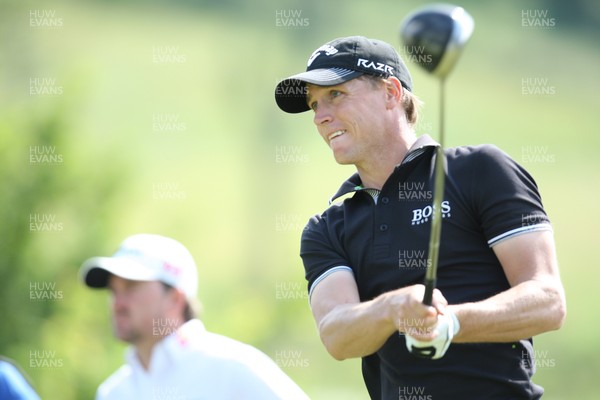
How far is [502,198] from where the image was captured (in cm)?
358

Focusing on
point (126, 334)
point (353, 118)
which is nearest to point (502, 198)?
point (353, 118)

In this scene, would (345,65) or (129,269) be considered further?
(129,269)

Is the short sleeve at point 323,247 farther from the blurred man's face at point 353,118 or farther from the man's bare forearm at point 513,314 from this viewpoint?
the man's bare forearm at point 513,314

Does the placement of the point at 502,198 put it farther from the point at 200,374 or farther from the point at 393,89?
the point at 200,374

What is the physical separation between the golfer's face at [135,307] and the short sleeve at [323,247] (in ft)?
2.55

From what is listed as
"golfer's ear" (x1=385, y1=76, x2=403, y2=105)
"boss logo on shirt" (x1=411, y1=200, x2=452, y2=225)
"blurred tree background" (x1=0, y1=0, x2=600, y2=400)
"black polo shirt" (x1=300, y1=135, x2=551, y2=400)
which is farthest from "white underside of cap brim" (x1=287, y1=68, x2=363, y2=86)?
"blurred tree background" (x1=0, y1=0, x2=600, y2=400)

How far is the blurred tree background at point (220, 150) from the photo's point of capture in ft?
35.9

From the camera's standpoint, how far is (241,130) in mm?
23156

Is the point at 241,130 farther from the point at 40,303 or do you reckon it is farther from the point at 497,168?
the point at 497,168

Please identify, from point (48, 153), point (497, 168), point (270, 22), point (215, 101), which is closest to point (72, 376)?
point (48, 153)

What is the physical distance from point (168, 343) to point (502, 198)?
5.13ft

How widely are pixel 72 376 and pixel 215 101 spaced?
14.0m

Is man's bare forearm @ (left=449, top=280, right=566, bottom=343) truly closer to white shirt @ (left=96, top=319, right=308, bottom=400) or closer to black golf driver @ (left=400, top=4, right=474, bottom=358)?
black golf driver @ (left=400, top=4, right=474, bottom=358)

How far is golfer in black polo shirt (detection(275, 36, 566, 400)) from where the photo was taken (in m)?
3.39
